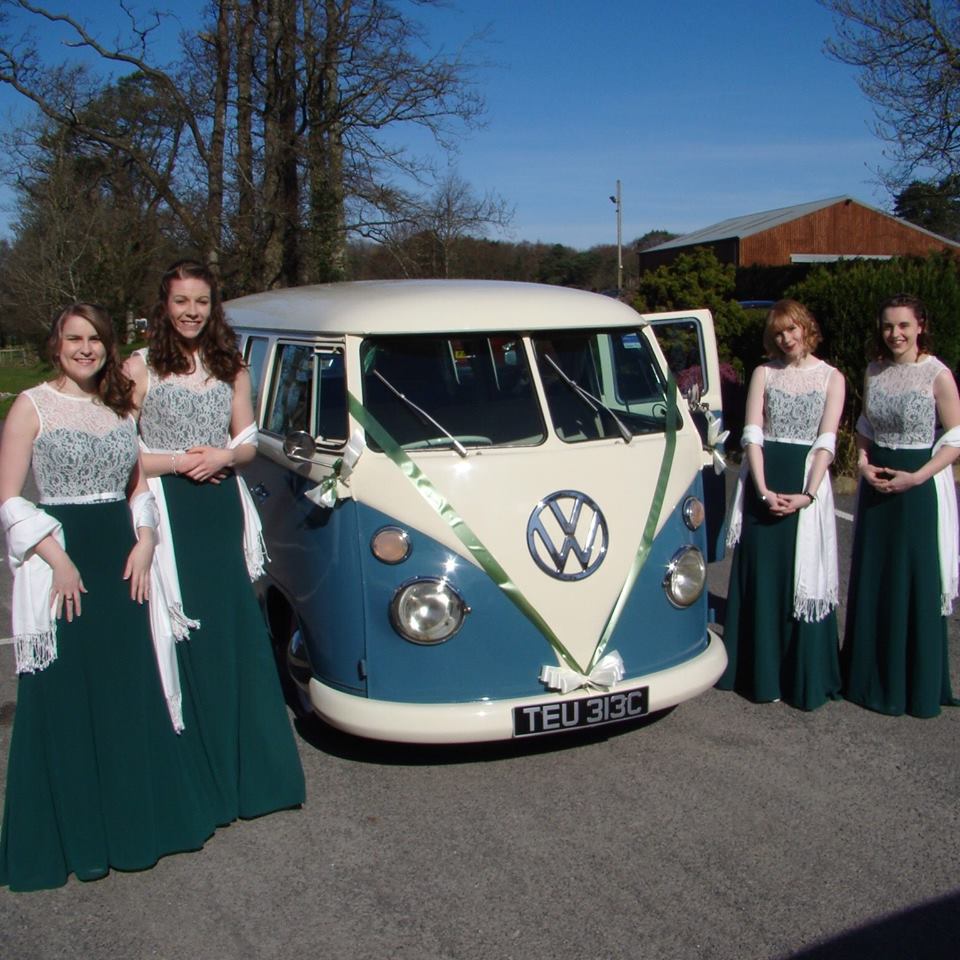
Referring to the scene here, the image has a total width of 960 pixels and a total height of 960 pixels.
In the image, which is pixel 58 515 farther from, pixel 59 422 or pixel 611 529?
pixel 611 529

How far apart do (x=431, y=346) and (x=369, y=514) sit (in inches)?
33.1

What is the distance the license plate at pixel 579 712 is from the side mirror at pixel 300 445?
1.30 m

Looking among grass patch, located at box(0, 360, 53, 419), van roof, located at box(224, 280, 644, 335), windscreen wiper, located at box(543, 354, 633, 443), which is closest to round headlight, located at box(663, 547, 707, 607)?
windscreen wiper, located at box(543, 354, 633, 443)

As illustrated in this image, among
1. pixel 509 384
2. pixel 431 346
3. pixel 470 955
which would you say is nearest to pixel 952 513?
pixel 509 384

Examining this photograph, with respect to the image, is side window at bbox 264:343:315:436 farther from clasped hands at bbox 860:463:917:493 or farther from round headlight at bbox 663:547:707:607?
clasped hands at bbox 860:463:917:493

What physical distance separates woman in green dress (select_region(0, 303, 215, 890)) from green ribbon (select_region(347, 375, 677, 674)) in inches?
38.1

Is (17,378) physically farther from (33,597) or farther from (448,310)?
(33,597)

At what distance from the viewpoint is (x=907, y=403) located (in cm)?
488

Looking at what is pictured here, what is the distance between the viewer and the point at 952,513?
4980 millimetres

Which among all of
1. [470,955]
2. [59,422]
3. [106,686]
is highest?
[59,422]

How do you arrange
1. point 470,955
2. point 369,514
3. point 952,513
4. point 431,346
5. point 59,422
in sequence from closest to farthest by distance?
point 470,955
point 59,422
point 369,514
point 431,346
point 952,513

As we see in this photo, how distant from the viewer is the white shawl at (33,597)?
3.41m

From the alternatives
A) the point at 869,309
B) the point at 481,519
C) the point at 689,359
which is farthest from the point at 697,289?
the point at 481,519

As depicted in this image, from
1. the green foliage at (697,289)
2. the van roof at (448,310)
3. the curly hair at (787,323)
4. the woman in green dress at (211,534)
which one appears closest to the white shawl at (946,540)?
the curly hair at (787,323)
